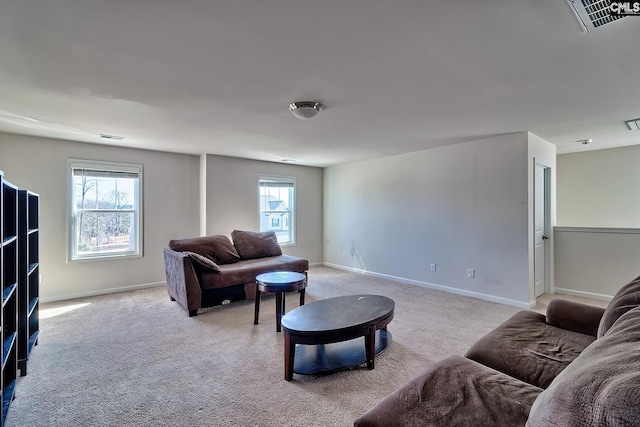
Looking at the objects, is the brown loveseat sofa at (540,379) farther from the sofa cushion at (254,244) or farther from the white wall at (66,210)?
the white wall at (66,210)

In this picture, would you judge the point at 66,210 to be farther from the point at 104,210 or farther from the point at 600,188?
the point at 600,188

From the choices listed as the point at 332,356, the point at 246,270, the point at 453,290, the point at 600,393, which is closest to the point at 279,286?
the point at 332,356

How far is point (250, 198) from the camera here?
19.2 ft

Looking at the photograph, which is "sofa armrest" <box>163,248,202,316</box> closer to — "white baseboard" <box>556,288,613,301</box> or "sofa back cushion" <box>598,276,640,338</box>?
"sofa back cushion" <box>598,276,640,338</box>

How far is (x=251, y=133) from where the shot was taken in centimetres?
393

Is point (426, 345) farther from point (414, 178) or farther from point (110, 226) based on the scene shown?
point (110, 226)

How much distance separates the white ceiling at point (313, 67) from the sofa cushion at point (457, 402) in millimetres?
1758

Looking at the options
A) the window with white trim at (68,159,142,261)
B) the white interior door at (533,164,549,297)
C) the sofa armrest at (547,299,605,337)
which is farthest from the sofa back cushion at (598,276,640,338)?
the window with white trim at (68,159,142,261)

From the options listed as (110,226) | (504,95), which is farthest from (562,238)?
(110,226)

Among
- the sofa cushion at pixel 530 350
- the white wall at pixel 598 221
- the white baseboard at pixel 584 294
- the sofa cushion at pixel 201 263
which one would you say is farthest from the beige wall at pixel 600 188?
the sofa cushion at pixel 201 263

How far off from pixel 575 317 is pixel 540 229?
277 cm

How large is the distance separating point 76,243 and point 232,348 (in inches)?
128

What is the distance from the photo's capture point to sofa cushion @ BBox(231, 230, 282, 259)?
15.9 ft

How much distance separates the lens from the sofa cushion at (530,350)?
5.06ft
